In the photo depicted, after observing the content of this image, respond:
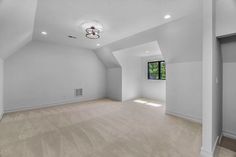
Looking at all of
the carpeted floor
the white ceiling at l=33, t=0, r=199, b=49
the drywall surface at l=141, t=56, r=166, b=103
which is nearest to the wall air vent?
the white ceiling at l=33, t=0, r=199, b=49

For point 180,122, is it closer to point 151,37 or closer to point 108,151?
point 108,151

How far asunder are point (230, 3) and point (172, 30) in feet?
4.07

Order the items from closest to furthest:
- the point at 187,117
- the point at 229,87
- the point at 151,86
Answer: the point at 229,87 < the point at 187,117 < the point at 151,86

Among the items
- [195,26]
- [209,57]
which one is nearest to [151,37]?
[195,26]

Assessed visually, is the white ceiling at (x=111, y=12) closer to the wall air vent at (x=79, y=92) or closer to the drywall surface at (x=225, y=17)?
the drywall surface at (x=225, y=17)

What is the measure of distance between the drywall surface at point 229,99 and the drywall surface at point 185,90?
0.79 meters

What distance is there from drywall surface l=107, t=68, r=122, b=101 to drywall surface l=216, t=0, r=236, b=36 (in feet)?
13.8

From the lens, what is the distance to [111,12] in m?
2.39

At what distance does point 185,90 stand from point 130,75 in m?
2.99

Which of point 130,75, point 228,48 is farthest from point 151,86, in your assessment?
point 228,48

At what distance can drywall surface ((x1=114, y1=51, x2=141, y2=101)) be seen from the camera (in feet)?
18.7

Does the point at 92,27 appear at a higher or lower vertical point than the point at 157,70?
Result: higher

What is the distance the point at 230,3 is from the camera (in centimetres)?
170

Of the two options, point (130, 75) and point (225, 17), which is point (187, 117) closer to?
point (225, 17)
